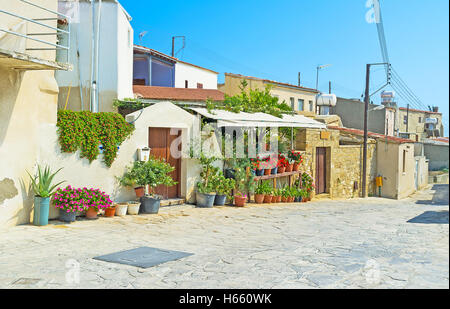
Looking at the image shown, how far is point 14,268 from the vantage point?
656 cm

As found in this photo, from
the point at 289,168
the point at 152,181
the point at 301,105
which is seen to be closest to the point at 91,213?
the point at 152,181

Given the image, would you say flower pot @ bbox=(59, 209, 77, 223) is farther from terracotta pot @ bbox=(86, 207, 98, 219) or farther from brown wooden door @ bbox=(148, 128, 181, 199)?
brown wooden door @ bbox=(148, 128, 181, 199)

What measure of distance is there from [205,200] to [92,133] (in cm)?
419

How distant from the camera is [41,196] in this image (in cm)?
977

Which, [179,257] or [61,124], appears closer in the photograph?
[179,257]

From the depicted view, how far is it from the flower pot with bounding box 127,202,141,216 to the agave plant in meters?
2.13

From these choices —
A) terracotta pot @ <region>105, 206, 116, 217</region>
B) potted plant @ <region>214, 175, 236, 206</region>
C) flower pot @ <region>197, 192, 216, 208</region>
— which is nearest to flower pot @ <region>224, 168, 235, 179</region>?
potted plant @ <region>214, 175, 236, 206</region>

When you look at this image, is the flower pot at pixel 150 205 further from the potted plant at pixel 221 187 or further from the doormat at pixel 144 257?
the doormat at pixel 144 257

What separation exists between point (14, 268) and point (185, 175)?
745cm

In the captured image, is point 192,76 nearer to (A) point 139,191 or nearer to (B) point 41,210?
(A) point 139,191

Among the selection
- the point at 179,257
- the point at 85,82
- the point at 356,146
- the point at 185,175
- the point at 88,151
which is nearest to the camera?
the point at 179,257

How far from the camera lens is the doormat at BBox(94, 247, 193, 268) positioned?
699 centimetres
